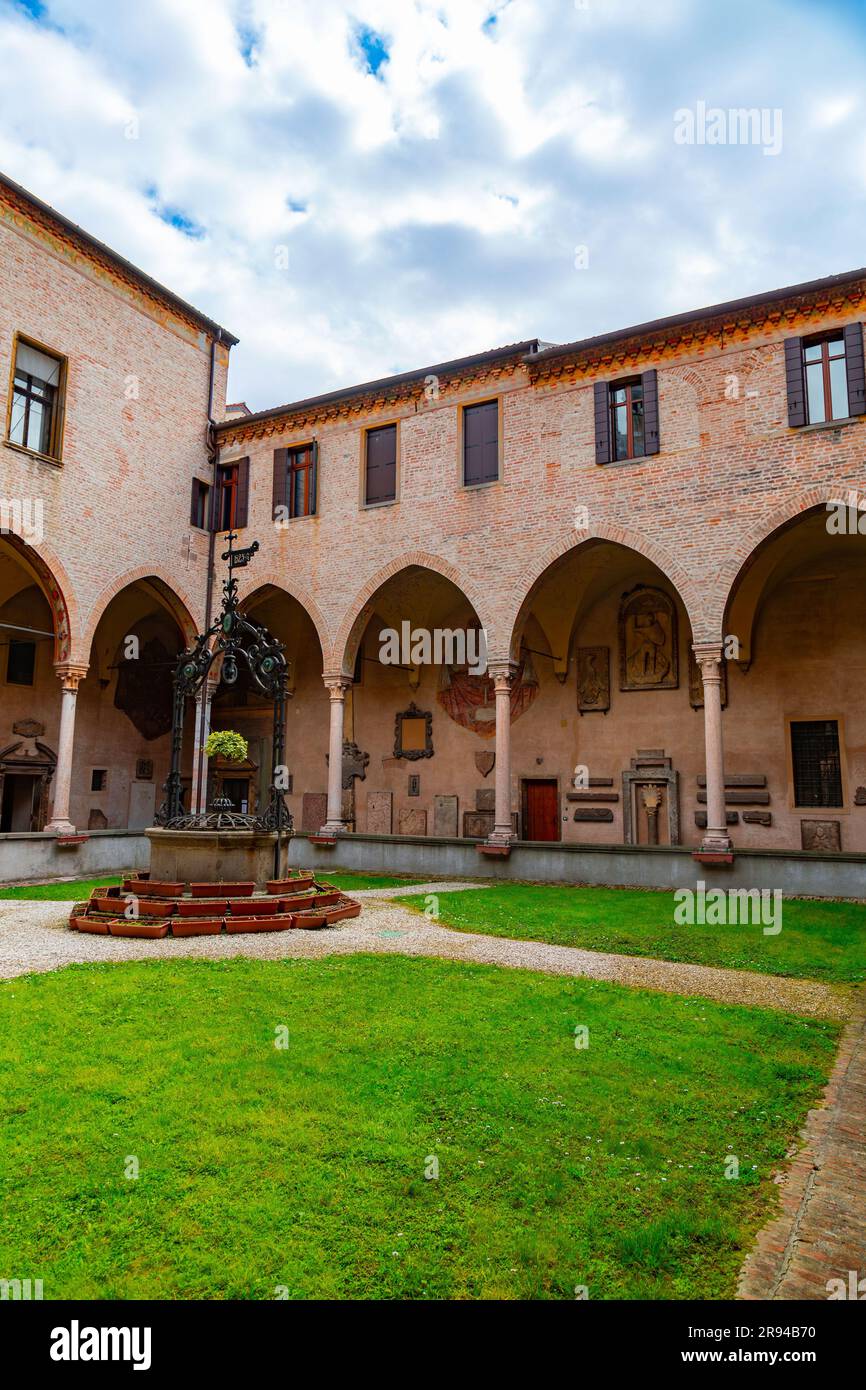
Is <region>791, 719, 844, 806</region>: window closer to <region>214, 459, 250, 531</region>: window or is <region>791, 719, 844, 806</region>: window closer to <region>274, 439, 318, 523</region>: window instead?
<region>274, 439, 318, 523</region>: window

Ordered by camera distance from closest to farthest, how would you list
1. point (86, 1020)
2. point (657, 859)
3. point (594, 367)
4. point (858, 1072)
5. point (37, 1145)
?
1. point (37, 1145)
2. point (858, 1072)
3. point (86, 1020)
4. point (657, 859)
5. point (594, 367)

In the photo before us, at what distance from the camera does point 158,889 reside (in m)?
10.1

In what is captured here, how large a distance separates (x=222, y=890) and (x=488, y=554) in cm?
929

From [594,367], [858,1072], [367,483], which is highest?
[594,367]

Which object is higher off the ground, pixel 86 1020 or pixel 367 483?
pixel 367 483

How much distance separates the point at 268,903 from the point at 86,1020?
448 centimetres

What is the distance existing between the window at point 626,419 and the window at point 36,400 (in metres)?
11.1

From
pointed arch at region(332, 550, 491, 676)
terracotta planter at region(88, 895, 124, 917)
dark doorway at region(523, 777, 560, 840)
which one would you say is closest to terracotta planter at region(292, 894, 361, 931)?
terracotta planter at region(88, 895, 124, 917)

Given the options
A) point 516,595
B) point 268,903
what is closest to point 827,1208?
point 268,903

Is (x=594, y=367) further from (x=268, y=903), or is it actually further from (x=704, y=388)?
(x=268, y=903)

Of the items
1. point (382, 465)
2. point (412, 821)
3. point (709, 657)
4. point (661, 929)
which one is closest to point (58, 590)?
point (382, 465)

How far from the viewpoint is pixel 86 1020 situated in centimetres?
545

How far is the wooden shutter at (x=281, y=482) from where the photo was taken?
1950cm

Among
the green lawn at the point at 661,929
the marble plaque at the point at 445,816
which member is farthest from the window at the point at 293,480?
the green lawn at the point at 661,929
